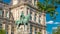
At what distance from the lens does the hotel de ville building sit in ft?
207

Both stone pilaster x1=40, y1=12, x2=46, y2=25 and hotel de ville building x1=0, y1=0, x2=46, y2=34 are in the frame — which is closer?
hotel de ville building x1=0, y1=0, x2=46, y2=34

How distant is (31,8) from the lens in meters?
68.3

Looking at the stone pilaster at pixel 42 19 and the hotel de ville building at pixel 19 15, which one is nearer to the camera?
the hotel de ville building at pixel 19 15

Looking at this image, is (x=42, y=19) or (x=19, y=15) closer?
(x=19, y=15)

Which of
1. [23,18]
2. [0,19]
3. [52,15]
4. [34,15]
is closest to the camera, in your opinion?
[23,18]

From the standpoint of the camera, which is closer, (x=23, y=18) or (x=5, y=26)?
(x=23, y=18)

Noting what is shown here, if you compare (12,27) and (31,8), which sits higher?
(31,8)

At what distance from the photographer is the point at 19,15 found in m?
67.2

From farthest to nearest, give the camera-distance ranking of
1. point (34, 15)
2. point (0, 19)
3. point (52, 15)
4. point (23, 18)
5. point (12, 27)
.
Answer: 1. point (34, 15)
2. point (12, 27)
3. point (0, 19)
4. point (52, 15)
5. point (23, 18)

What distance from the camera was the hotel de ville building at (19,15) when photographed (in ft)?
207

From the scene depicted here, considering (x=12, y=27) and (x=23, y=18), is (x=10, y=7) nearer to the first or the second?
(x=12, y=27)

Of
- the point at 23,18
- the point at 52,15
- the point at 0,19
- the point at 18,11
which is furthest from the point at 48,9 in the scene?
the point at 18,11

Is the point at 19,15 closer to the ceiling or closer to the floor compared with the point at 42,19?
closer to the ceiling

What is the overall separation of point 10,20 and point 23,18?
22.3 m
